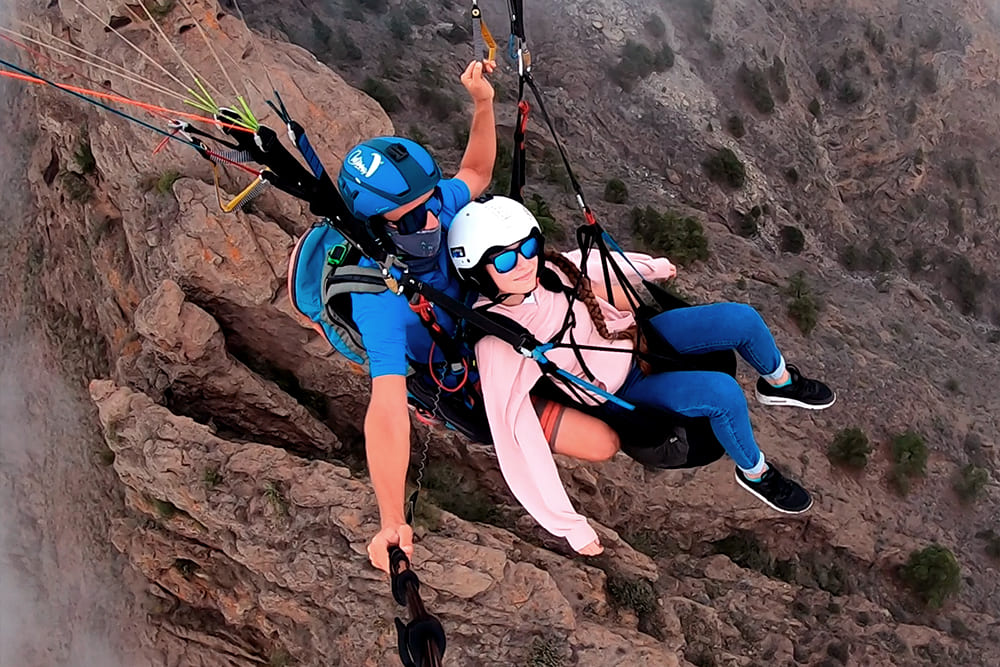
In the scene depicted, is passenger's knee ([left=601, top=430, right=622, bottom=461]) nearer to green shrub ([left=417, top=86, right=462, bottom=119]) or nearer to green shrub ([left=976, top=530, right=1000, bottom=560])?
green shrub ([left=976, top=530, right=1000, bottom=560])

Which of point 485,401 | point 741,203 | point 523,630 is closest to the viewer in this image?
point 485,401

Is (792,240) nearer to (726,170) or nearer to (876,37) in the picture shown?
(726,170)

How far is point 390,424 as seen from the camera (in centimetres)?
405

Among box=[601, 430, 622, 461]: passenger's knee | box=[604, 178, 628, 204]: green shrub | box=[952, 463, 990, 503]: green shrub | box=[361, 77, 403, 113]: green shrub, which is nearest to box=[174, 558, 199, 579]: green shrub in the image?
box=[601, 430, 622, 461]: passenger's knee

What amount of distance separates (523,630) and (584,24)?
57.6ft

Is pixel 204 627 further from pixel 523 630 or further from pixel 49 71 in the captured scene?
pixel 49 71

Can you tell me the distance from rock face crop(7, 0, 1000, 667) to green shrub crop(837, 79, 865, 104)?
9215 millimetres

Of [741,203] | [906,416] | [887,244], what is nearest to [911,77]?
[887,244]

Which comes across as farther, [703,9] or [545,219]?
[703,9]

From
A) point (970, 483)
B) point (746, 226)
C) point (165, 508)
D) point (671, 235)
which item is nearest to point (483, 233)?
point (165, 508)

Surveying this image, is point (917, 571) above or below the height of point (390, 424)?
below

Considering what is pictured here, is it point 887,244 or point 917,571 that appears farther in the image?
point 887,244

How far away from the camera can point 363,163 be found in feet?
13.1

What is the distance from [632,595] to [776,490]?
2.80 m
